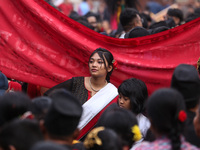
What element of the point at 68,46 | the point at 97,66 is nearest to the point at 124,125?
the point at 97,66

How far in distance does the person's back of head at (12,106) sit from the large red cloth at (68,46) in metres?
2.12

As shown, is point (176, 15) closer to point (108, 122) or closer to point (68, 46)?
point (68, 46)

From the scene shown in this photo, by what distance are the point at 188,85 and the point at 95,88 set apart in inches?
67.2

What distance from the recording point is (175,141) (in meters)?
3.03

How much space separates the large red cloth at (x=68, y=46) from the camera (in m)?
5.38

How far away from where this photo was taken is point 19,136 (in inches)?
109

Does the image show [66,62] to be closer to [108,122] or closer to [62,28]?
[62,28]

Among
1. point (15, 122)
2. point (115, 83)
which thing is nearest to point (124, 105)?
point (115, 83)

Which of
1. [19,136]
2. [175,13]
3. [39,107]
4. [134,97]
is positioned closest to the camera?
[19,136]

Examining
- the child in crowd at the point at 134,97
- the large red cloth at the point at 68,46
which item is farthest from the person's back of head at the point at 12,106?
the large red cloth at the point at 68,46

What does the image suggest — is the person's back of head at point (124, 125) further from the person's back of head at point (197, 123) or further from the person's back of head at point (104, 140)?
the person's back of head at point (197, 123)

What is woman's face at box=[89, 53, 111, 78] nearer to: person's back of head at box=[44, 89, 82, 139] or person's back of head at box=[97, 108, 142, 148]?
person's back of head at box=[97, 108, 142, 148]

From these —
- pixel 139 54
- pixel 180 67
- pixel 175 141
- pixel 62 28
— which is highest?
pixel 62 28

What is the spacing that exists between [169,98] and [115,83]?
251 cm
